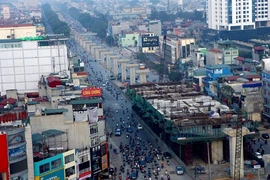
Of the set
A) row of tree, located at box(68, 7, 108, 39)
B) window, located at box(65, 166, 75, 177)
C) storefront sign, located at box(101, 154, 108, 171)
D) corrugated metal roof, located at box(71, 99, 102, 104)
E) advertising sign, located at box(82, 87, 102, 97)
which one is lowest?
storefront sign, located at box(101, 154, 108, 171)

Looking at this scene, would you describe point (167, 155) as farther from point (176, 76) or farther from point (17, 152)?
point (176, 76)

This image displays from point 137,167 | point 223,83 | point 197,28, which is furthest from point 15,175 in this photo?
point 197,28

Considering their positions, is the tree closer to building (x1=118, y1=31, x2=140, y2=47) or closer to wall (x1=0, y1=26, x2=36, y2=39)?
wall (x1=0, y1=26, x2=36, y2=39)

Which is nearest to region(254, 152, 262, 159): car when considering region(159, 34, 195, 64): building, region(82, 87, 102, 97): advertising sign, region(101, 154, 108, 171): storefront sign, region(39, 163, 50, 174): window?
region(101, 154, 108, 171): storefront sign

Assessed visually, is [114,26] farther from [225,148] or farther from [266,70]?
[225,148]

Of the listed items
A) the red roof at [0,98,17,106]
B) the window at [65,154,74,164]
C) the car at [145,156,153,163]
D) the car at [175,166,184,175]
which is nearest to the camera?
the window at [65,154,74,164]

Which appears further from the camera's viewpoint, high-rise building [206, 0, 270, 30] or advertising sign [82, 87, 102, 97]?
high-rise building [206, 0, 270, 30]

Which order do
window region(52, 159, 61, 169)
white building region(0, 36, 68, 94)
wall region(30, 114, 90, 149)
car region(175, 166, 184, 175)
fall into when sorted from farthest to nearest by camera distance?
white building region(0, 36, 68, 94)
car region(175, 166, 184, 175)
wall region(30, 114, 90, 149)
window region(52, 159, 61, 169)
